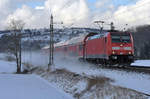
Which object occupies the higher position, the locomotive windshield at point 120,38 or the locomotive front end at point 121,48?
the locomotive windshield at point 120,38

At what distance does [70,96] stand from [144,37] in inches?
2110

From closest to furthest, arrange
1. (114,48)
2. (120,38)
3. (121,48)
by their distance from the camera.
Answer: (114,48) → (121,48) → (120,38)

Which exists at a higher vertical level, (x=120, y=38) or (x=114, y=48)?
(x=120, y=38)

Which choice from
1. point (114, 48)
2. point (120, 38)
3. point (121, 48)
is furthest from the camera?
point (120, 38)

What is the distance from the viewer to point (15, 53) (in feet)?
167

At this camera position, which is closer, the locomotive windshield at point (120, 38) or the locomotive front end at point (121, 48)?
the locomotive front end at point (121, 48)

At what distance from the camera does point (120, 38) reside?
2141 centimetres

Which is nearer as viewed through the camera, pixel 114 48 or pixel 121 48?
pixel 114 48

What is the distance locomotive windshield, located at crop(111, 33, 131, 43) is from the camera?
69.5ft

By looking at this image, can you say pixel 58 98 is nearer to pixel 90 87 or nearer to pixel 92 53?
pixel 90 87

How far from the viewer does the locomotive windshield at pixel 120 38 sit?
21.2 meters

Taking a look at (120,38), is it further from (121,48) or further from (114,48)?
(114,48)

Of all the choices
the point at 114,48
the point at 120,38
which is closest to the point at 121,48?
the point at 114,48

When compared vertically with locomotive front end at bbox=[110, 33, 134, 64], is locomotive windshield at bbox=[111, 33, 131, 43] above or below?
above
